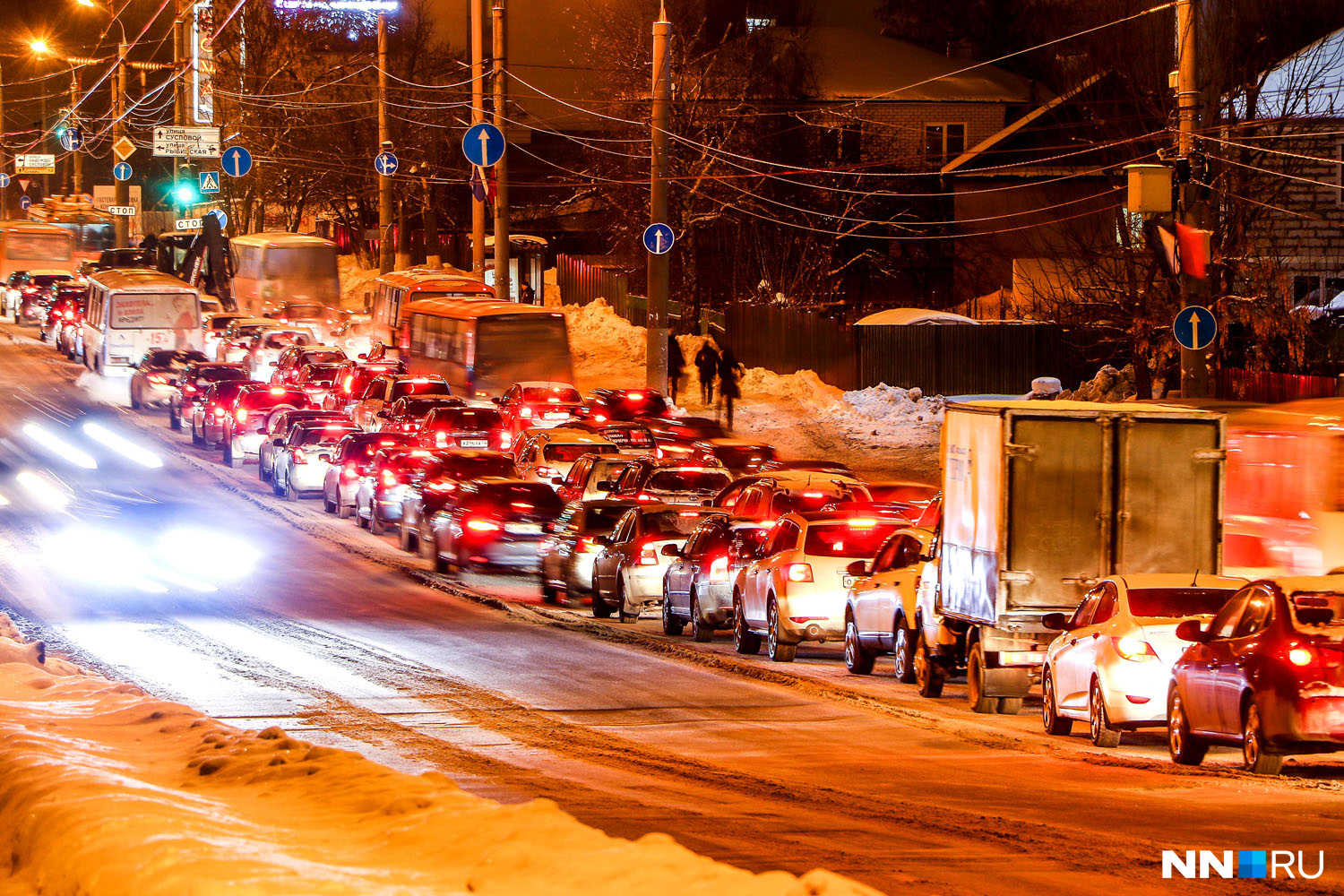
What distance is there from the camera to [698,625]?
21.6m

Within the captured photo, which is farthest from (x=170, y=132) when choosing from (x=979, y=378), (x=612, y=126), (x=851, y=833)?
(x=851, y=833)

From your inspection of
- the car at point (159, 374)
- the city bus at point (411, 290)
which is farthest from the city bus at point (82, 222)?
the car at point (159, 374)

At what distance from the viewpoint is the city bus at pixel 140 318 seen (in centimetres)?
5019

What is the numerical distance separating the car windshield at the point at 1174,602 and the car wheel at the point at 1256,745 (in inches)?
80.2

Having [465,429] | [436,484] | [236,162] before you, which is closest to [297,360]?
[236,162]

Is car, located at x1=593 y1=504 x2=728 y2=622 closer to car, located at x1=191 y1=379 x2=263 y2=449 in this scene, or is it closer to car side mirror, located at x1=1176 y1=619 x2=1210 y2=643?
car side mirror, located at x1=1176 y1=619 x2=1210 y2=643

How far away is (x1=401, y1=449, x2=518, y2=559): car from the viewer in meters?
27.7

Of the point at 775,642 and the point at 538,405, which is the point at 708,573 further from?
the point at 538,405

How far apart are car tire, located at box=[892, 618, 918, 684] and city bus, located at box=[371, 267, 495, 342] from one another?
105ft

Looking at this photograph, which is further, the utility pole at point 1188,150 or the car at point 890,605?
the utility pole at point 1188,150

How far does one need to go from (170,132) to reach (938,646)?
45454 mm

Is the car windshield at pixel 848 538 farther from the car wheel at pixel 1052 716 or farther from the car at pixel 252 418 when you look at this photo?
the car at pixel 252 418

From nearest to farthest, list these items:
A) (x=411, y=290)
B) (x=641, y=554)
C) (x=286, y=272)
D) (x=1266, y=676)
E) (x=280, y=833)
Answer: (x=280, y=833)
(x=1266, y=676)
(x=641, y=554)
(x=411, y=290)
(x=286, y=272)

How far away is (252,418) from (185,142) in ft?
68.9
